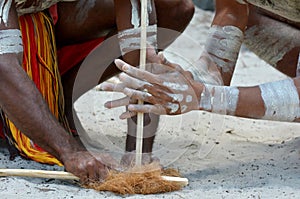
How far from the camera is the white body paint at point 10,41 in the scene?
2.34 metres

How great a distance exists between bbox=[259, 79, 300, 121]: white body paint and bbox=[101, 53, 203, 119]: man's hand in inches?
8.4

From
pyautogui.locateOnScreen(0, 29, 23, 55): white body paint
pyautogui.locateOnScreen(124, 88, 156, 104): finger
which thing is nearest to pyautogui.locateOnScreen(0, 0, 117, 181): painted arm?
pyautogui.locateOnScreen(0, 29, 23, 55): white body paint

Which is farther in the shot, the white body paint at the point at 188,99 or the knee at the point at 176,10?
the knee at the point at 176,10

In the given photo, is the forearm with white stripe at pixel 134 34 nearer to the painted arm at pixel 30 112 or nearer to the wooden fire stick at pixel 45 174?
the painted arm at pixel 30 112

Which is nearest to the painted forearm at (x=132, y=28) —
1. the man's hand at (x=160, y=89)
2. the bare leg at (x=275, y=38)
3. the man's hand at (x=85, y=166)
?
the man's hand at (x=160, y=89)

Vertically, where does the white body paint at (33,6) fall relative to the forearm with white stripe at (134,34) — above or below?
above

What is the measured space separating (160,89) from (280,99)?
38 cm

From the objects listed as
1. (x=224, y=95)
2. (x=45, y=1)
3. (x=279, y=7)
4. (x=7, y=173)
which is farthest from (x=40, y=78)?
(x=279, y=7)

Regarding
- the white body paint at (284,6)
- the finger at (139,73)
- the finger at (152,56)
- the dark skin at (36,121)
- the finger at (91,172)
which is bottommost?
the finger at (91,172)

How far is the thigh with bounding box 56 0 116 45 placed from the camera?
111 inches

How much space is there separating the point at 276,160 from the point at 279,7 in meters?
0.58

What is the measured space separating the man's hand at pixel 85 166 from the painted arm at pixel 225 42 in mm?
625

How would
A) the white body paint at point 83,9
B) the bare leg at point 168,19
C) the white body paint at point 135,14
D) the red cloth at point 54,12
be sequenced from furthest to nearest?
the white body paint at point 83,9
the red cloth at point 54,12
the bare leg at point 168,19
the white body paint at point 135,14

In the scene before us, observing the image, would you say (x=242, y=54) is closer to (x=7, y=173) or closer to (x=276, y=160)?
(x=276, y=160)
